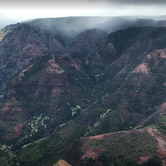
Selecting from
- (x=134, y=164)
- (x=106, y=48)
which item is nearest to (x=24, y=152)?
(x=134, y=164)

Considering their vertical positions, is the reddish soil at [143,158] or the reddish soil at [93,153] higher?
the reddish soil at [143,158]

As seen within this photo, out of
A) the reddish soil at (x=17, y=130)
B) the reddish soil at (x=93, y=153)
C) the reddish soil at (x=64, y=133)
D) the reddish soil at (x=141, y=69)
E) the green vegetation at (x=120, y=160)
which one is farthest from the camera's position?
the reddish soil at (x=141, y=69)

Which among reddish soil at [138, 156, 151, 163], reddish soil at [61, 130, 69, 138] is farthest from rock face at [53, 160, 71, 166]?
reddish soil at [61, 130, 69, 138]

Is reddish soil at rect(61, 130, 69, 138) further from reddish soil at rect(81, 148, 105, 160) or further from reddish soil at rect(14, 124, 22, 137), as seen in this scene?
reddish soil at rect(81, 148, 105, 160)

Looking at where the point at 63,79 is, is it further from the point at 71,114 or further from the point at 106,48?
the point at 106,48

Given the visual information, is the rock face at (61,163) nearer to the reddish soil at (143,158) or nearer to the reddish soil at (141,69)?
the reddish soil at (143,158)

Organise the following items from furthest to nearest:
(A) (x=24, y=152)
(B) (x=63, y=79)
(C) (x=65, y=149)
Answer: (B) (x=63, y=79), (A) (x=24, y=152), (C) (x=65, y=149)

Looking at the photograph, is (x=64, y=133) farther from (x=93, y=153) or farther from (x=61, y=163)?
(x=93, y=153)

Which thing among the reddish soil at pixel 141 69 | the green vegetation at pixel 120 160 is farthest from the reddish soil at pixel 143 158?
the reddish soil at pixel 141 69
